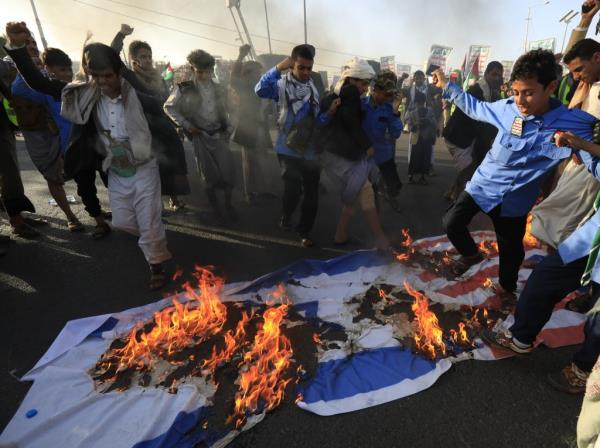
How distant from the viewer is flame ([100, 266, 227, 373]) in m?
2.79

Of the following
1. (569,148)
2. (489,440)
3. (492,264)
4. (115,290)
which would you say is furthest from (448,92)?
(115,290)

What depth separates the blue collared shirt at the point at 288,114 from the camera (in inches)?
169

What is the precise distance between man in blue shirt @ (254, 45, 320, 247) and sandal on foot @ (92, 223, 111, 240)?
269cm

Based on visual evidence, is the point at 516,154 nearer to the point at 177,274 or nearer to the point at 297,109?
the point at 297,109

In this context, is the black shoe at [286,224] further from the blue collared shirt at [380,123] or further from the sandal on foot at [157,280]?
A: the sandal on foot at [157,280]

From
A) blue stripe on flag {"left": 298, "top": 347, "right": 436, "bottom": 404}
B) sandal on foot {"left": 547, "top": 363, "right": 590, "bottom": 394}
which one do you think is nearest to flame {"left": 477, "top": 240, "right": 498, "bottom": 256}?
sandal on foot {"left": 547, "top": 363, "right": 590, "bottom": 394}

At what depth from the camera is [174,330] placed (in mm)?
2965

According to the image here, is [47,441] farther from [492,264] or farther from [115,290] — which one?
[492,264]

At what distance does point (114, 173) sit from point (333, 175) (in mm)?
2490

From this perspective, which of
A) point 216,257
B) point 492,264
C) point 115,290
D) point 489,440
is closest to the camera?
point 489,440

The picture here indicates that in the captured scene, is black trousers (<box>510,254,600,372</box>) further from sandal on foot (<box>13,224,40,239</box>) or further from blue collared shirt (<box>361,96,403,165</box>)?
sandal on foot (<box>13,224,40,239</box>)

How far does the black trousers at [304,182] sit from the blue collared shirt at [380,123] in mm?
865

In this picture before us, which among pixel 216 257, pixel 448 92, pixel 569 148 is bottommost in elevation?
pixel 216 257

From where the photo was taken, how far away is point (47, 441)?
85.3 inches
